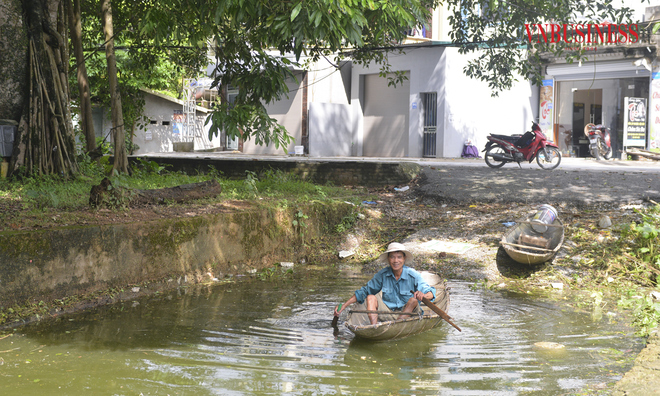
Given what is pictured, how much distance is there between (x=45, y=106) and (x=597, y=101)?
19651mm

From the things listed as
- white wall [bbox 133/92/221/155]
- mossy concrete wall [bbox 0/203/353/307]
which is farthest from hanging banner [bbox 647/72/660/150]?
white wall [bbox 133/92/221/155]

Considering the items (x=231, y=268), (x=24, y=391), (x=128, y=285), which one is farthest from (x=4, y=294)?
(x=231, y=268)

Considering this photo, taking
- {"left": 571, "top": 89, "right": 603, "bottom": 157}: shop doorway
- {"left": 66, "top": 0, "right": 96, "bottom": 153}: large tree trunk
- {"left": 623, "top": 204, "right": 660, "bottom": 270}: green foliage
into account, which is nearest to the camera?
{"left": 623, "top": 204, "right": 660, "bottom": 270}: green foliage

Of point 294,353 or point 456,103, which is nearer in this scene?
point 294,353

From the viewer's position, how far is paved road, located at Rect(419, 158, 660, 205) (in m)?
10.3

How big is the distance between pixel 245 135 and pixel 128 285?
2.78 metres

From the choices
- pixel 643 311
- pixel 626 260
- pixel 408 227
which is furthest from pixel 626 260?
pixel 408 227

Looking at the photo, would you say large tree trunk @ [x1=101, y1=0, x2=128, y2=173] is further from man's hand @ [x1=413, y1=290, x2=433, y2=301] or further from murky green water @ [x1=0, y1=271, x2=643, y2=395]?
man's hand @ [x1=413, y1=290, x2=433, y2=301]

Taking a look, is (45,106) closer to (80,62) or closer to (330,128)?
(80,62)

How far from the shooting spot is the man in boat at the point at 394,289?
19.5 ft

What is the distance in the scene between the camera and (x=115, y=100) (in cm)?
1076

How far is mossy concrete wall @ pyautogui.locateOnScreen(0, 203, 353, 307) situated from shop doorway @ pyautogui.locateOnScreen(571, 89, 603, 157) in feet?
53.0

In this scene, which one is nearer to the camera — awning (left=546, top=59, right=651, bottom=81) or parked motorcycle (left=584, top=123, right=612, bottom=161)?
parked motorcycle (left=584, top=123, right=612, bottom=161)

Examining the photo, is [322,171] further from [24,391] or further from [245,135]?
[24,391]
